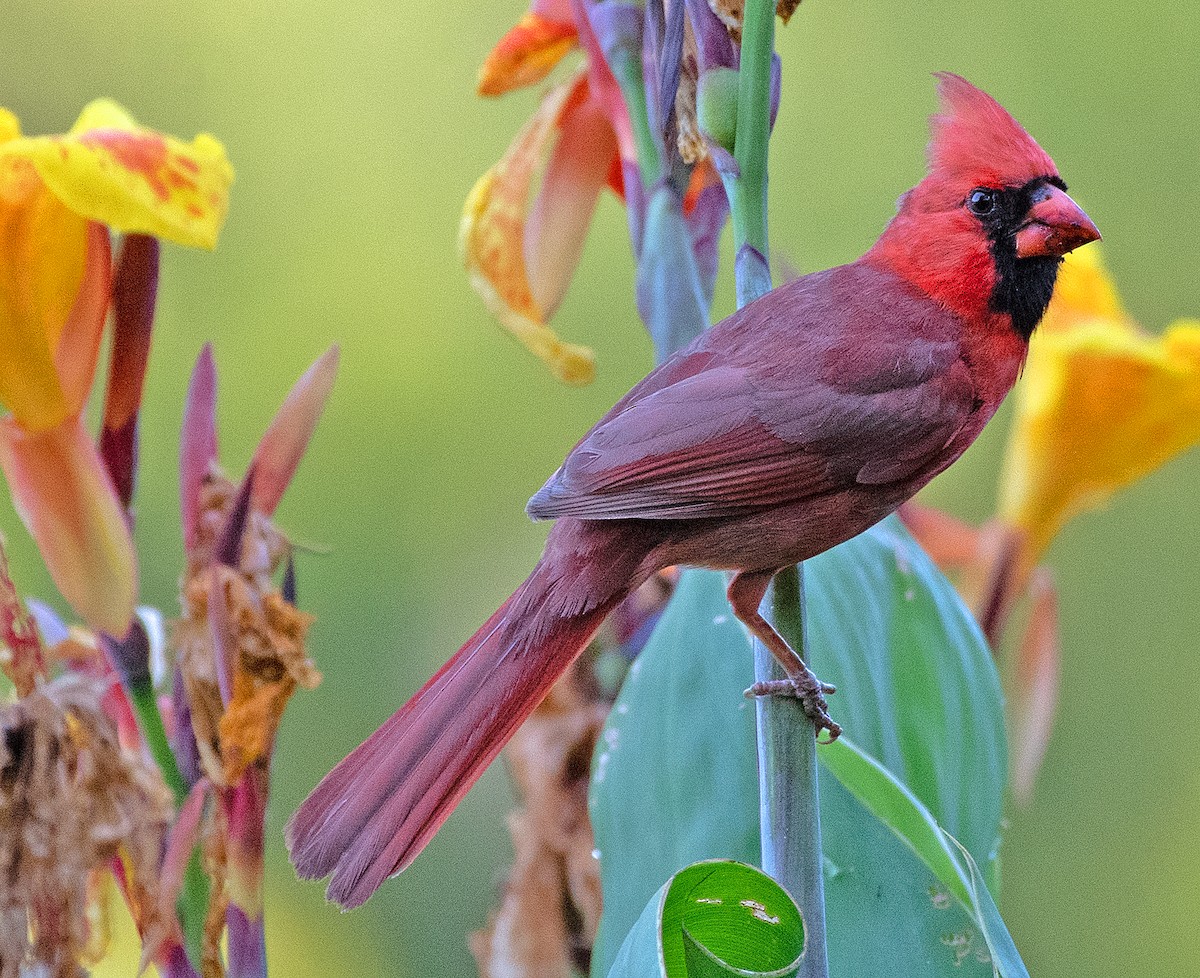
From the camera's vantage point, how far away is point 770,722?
1.66ft

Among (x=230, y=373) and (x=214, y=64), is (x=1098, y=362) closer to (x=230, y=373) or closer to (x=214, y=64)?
(x=230, y=373)

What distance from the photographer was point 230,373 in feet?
4.64

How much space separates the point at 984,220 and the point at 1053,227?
0.03m

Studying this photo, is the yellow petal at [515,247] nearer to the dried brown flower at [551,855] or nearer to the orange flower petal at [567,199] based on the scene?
the orange flower petal at [567,199]

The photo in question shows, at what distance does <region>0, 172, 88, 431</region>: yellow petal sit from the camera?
649mm

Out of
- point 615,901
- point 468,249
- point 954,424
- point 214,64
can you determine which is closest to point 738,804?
A: point 615,901

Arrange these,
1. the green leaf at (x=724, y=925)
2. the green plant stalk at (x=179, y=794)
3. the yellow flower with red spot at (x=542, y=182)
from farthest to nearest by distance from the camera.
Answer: the yellow flower with red spot at (x=542, y=182), the green plant stalk at (x=179, y=794), the green leaf at (x=724, y=925)

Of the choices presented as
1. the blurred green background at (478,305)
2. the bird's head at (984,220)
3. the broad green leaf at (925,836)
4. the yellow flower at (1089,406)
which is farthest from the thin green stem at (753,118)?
the blurred green background at (478,305)

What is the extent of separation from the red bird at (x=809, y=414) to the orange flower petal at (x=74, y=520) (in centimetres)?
23

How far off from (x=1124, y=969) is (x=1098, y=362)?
0.79 meters

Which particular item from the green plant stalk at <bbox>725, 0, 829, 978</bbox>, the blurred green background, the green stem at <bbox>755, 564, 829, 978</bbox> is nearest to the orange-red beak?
the green plant stalk at <bbox>725, 0, 829, 978</bbox>

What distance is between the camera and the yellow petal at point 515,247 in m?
0.73

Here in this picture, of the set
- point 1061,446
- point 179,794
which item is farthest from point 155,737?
point 1061,446

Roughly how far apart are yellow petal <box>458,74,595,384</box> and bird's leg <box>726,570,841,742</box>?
0.20m
